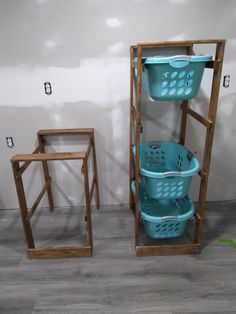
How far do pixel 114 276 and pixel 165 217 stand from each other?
0.52 m

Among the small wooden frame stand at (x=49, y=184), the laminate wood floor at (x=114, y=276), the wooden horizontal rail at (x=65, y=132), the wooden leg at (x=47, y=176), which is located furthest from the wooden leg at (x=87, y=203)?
the wooden leg at (x=47, y=176)

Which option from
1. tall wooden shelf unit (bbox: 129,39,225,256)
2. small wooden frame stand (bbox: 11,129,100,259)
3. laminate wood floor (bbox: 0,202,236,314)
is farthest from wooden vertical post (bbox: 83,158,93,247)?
tall wooden shelf unit (bbox: 129,39,225,256)

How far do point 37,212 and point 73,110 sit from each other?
1.03 metres

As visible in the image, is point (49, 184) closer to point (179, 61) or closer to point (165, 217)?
point (165, 217)

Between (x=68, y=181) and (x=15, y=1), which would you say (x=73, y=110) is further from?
(x=15, y=1)

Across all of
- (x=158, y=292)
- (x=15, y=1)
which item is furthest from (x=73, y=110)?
(x=158, y=292)

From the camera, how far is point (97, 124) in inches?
84.7

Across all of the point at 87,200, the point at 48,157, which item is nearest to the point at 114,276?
the point at 87,200

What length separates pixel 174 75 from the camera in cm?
139

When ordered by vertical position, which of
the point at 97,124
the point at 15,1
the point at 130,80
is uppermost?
the point at 15,1

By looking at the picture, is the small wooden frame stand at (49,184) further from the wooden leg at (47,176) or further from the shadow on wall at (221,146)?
the shadow on wall at (221,146)

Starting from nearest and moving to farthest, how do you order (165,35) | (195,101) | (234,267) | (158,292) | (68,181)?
1. (158,292)
2. (234,267)
3. (165,35)
4. (195,101)
5. (68,181)

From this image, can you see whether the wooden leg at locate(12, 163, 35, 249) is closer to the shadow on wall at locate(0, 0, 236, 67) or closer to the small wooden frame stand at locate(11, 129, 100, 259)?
the small wooden frame stand at locate(11, 129, 100, 259)

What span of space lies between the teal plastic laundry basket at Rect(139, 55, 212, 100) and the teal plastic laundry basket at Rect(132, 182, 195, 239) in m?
0.80
